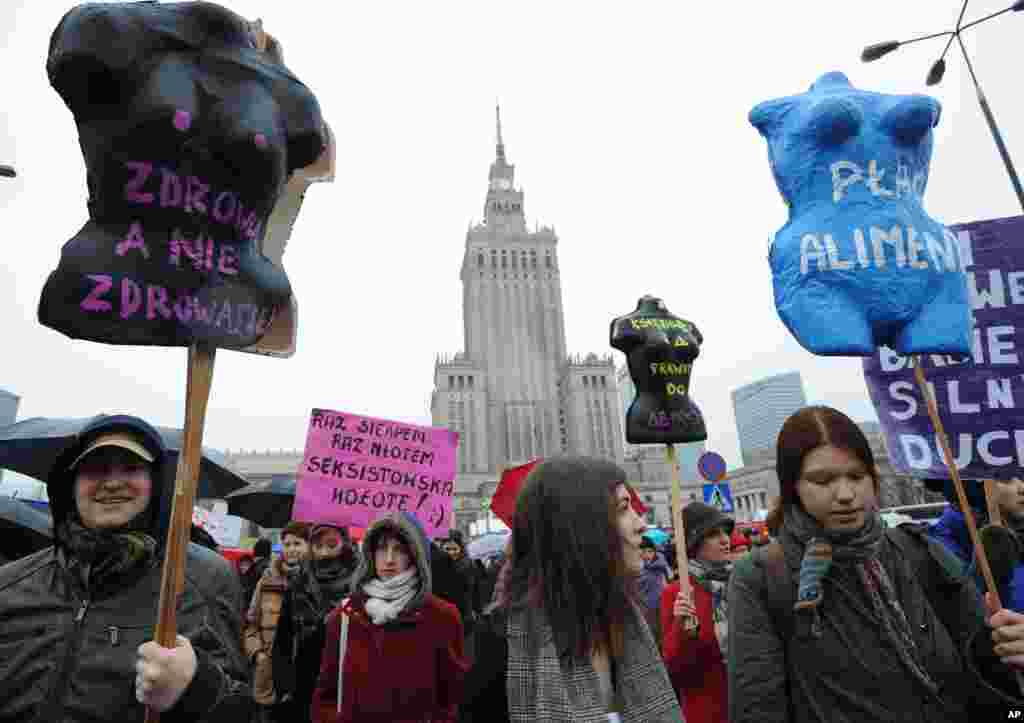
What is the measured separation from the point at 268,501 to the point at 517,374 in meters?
53.1

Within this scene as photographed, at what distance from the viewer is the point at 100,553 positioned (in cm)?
160

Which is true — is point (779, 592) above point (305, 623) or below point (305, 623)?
above

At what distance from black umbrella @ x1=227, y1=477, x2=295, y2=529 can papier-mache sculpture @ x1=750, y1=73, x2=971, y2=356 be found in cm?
539

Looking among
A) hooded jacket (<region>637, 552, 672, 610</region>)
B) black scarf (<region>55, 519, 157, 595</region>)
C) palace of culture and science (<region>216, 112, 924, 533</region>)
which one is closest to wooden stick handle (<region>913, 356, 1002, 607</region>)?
hooded jacket (<region>637, 552, 672, 610</region>)

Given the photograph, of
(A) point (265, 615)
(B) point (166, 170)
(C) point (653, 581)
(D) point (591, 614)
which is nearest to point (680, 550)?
(C) point (653, 581)

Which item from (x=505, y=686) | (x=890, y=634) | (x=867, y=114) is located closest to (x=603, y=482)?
(x=505, y=686)

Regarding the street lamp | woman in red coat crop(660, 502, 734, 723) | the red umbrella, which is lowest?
woman in red coat crop(660, 502, 734, 723)

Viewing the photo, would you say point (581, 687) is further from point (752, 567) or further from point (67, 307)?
point (67, 307)

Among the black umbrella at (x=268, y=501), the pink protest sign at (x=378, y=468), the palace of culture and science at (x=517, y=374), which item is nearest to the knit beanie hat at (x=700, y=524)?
the pink protest sign at (x=378, y=468)

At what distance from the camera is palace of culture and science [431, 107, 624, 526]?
57219mm

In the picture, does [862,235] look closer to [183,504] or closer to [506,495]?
[183,504]

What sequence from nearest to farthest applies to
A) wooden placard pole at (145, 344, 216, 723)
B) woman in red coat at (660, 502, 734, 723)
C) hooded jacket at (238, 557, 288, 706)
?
wooden placard pole at (145, 344, 216, 723) → woman in red coat at (660, 502, 734, 723) → hooded jacket at (238, 557, 288, 706)

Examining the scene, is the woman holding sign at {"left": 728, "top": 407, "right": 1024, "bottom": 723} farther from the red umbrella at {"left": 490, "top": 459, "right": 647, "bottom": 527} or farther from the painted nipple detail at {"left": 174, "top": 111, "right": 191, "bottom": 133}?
the red umbrella at {"left": 490, "top": 459, "right": 647, "bottom": 527}

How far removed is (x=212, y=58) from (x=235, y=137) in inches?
9.7
